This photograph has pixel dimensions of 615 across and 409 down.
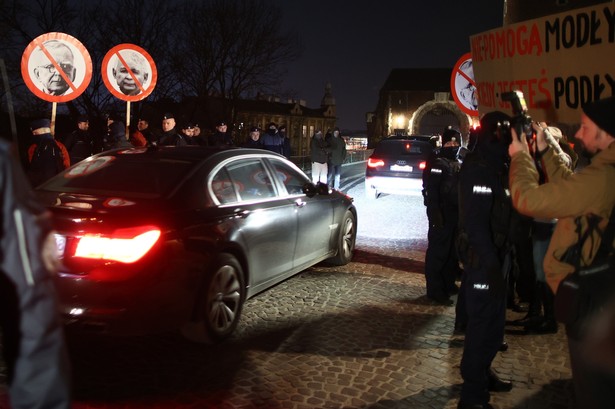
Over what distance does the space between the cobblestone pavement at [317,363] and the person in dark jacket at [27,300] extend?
2057mm

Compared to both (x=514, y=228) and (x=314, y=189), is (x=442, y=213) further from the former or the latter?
(x=514, y=228)

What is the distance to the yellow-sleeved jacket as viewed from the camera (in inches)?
96.1

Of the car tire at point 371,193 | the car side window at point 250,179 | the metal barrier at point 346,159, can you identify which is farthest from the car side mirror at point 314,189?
the metal barrier at point 346,159

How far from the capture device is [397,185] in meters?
13.9

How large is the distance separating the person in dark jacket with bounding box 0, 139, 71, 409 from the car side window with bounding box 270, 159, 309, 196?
4346mm

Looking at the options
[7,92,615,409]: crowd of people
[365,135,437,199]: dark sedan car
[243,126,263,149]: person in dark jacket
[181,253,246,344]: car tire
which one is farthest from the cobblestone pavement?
[365,135,437,199]: dark sedan car

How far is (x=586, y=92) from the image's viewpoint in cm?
395

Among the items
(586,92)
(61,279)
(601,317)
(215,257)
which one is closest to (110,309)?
(61,279)

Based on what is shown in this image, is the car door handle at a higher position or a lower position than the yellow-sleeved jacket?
lower

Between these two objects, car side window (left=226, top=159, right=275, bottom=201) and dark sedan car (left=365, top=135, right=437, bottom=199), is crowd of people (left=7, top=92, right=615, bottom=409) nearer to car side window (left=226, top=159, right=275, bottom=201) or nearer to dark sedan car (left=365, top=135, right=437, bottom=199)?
car side window (left=226, top=159, right=275, bottom=201)

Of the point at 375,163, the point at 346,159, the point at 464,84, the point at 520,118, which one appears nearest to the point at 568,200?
the point at 520,118

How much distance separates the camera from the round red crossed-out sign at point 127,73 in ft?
29.8

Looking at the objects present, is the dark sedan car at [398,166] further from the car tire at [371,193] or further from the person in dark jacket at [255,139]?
the person in dark jacket at [255,139]

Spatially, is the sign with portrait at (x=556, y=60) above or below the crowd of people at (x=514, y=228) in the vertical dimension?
above
